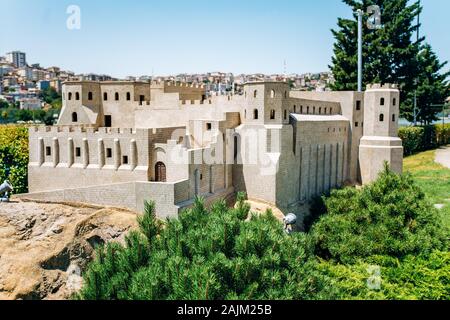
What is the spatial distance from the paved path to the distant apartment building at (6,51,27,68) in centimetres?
10031

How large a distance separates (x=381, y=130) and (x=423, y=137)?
83.5ft

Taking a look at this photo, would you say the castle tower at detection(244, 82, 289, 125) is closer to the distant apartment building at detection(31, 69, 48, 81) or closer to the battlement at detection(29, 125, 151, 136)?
the battlement at detection(29, 125, 151, 136)

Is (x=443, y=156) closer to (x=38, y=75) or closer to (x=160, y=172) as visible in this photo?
(x=160, y=172)

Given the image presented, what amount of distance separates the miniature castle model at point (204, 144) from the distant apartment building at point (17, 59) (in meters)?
98.8

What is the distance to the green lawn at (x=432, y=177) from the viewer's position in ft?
117

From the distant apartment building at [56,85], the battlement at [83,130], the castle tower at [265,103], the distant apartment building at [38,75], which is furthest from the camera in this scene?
the distant apartment building at [38,75]

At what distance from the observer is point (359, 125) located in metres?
34.9

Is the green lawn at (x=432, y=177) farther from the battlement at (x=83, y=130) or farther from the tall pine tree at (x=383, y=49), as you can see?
the battlement at (x=83, y=130)

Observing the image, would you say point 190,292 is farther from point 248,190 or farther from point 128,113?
point 128,113

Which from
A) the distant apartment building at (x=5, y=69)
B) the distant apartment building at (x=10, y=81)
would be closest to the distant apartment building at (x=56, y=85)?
the distant apartment building at (x=10, y=81)

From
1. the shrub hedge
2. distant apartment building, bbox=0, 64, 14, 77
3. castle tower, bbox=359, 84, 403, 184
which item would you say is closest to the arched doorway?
castle tower, bbox=359, 84, 403, 184

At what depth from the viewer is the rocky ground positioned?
21.1m
